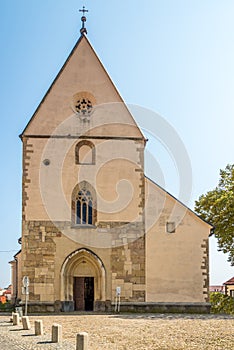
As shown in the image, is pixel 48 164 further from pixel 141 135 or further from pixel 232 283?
pixel 232 283

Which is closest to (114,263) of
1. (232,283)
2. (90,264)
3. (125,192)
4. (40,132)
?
(90,264)

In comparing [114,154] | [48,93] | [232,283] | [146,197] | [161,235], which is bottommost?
[232,283]

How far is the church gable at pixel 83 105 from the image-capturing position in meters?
32.2

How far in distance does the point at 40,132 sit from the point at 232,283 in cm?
2482

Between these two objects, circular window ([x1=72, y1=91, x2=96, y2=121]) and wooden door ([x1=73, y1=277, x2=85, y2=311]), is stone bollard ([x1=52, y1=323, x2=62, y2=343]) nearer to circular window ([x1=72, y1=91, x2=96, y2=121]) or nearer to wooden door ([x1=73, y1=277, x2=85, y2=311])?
wooden door ([x1=73, y1=277, x2=85, y2=311])

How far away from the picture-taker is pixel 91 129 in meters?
32.3

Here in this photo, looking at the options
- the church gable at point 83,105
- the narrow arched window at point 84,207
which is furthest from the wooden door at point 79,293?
the church gable at point 83,105

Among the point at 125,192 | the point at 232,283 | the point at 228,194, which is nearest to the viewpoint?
the point at 125,192

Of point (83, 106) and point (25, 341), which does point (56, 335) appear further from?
point (83, 106)

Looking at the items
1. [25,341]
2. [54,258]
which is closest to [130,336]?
[25,341]

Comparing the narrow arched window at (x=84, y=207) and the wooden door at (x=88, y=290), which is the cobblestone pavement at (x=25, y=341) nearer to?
the narrow arched window at (x=84, y=207)

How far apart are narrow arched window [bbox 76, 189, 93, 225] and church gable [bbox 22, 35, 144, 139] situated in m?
3.27

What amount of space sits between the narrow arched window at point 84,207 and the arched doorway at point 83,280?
159cm

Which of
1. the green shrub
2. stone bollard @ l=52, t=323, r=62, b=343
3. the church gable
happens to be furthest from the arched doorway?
stone bollard @ l=52, t=323, r=62, b=343
